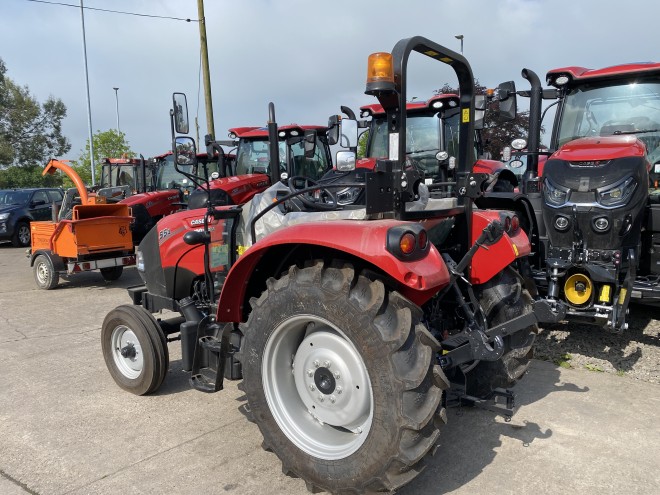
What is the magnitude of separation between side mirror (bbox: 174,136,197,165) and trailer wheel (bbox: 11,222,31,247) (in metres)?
14.8

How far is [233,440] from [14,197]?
15958 millimetres

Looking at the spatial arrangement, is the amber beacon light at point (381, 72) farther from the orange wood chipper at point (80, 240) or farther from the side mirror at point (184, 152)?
the orange wood chipper at point (80, 240)

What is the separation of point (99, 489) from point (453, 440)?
6.77ft

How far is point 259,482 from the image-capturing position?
2.88 metres

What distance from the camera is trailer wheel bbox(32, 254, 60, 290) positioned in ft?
29.2

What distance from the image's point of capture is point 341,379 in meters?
2.62

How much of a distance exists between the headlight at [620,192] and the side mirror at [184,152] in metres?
3.43

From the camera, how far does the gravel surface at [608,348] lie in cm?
450

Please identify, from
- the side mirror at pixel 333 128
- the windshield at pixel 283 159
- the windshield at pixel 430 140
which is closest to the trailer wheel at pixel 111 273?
the windshield at pixel 283 159

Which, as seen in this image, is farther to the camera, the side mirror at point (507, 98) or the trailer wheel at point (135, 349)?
the side mirror at point (507, 98)

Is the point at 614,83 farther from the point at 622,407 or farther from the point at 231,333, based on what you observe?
the point at 231,333

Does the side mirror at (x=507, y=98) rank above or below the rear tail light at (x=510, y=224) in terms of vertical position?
above

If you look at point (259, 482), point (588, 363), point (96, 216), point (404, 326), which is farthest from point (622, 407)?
point (96, 216)

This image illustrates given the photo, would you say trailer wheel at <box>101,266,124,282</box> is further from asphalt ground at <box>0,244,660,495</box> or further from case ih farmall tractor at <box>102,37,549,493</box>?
case ih farmall tractor at <box>102,37,549,493</box>
